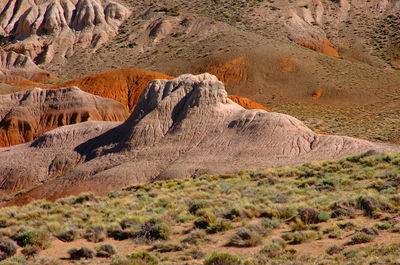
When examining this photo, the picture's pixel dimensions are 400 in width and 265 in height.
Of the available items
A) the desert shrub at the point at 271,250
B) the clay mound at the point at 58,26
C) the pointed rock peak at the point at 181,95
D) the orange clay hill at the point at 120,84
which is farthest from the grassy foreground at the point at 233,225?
the clay mound at the point at 58,26

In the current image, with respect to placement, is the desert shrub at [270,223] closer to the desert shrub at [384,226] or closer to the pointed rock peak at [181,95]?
the desert shrub at [384,226]

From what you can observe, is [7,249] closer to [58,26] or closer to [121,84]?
[121,84]

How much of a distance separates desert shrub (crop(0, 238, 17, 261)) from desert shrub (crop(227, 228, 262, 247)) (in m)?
6.02

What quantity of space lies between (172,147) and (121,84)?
145ft

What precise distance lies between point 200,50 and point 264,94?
67.0ft

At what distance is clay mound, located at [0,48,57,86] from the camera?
9094cm

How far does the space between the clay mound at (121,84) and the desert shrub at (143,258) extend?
183ft

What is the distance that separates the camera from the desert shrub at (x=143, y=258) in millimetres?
11637

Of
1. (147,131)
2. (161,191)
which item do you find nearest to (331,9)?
(147,131)

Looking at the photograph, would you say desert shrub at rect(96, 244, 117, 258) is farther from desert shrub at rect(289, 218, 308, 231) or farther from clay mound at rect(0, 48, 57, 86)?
clay mound at rect(0, 48, 57, 86)

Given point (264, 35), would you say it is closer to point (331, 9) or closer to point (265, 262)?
point (331, 9)

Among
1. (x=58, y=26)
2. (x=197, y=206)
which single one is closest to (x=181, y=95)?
(x=197, y=206)

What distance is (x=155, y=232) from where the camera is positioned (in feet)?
47.0

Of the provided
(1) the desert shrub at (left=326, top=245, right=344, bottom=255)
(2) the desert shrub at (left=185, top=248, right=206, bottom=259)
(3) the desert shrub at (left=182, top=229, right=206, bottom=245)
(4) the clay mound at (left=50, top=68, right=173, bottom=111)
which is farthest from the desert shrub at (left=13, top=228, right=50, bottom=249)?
(4) the clay mound at (left=50, top=68, right=173, bottom=111)
